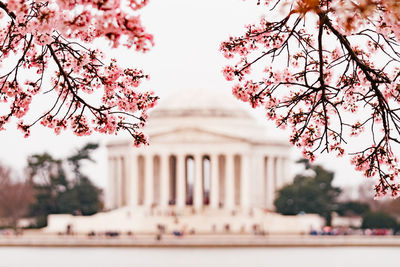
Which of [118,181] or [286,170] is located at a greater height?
[286,170]

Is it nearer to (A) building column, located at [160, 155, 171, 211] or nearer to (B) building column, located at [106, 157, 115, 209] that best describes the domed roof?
(B) building column, located at [106, 157, 115, 209]

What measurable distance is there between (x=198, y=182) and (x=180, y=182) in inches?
Answer: 93.8

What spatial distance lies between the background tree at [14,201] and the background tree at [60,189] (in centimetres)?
176

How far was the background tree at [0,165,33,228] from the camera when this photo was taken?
14275 cm

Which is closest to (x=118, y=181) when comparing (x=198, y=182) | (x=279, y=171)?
(x=198, y=182)

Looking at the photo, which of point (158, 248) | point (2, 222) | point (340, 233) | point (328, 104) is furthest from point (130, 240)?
point (328, 104)

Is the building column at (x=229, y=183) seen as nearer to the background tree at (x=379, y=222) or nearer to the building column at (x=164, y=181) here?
the building column at (x=164, y=181)

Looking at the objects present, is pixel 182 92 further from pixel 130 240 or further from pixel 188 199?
pixel 130 240

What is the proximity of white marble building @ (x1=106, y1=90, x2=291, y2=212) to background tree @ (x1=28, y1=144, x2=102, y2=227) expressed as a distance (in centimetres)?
614

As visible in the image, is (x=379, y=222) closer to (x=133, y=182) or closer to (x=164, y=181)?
(x=164, y=181)

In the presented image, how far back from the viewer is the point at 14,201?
14262cm

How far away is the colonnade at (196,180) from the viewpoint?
142m

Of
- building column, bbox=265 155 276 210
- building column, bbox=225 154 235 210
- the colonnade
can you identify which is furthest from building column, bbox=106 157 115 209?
building column, bbox=265 155 276 210

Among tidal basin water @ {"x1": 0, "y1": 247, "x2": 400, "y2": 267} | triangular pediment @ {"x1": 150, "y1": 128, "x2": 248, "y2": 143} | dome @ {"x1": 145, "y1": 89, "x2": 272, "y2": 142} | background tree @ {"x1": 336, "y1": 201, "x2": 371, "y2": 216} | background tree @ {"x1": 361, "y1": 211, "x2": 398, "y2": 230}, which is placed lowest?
tidal basin water @ {"x1": 0, "y1": 247, "x2": 400, "y2": 267}
